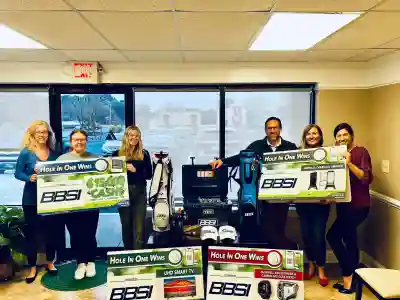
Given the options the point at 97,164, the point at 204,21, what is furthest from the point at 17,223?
the point at 204,21

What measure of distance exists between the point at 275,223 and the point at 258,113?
4.13 feet

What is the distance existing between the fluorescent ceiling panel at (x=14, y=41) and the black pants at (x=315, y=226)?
106 inches

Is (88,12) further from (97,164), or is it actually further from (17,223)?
(17,223)

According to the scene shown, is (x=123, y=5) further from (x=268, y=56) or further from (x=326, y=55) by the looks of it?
(x=326, y=55)

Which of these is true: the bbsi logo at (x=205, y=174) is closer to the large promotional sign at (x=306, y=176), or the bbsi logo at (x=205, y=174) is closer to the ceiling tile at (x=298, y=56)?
the large promotional sign at (x=306, y=176)

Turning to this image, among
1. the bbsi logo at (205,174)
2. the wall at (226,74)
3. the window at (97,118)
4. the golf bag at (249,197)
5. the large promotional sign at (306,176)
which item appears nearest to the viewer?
the large promotional sign at (306,176)

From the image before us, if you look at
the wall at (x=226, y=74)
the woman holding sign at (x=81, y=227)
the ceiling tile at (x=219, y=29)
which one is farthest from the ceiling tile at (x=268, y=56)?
the woman holding sign at (x=81, y=227)

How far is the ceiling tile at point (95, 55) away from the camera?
316cm

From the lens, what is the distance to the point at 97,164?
9.75ft

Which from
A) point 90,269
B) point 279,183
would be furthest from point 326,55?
point 90,269

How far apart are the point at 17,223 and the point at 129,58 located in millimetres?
1914

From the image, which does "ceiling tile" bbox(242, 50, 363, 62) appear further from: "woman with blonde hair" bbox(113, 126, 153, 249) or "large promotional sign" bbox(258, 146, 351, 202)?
"woman with blonde hair" bbox(113, 126, 153, 249)

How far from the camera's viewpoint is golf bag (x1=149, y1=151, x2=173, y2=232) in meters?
3.28

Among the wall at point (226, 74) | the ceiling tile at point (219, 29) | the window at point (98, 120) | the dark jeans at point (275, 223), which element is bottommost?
the dark jeans at point (275, 223)
